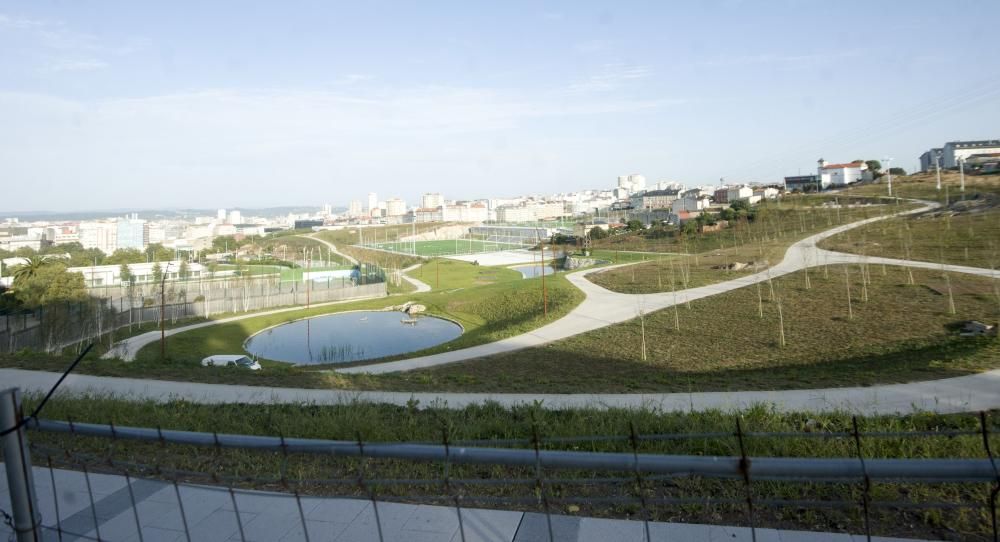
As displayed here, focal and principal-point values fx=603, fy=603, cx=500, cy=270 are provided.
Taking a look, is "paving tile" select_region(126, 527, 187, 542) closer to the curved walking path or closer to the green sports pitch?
the curved walking path

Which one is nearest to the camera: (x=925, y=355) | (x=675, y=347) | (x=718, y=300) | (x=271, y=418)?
(x=271, y=418)

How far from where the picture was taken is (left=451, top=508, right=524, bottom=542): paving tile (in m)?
2.99

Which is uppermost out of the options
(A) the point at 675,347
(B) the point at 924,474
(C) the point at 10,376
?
(B) the point at 924,474

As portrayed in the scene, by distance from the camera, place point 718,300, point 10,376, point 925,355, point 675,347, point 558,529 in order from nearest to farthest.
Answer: point 558,529
point 10,376
point 925,355
point 675,347
point 718,300

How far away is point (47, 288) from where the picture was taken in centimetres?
2325

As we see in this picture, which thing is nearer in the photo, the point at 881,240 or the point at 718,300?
the point at 718,300

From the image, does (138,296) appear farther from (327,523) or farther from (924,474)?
(924,474)

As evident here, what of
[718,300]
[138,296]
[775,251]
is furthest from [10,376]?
[775,251]

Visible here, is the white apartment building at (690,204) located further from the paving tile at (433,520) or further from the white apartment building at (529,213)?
the paving tile at (433,520)

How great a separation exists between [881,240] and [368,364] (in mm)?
27708

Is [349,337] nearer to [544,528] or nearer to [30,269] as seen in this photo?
[30,269]

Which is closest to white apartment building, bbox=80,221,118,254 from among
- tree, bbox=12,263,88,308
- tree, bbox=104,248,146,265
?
tree, bbox=104,248,146,265

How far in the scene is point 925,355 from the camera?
12102 millimetres

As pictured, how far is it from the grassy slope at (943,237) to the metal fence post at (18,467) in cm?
2559
